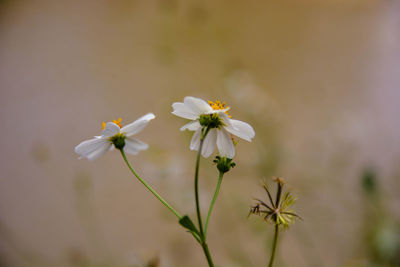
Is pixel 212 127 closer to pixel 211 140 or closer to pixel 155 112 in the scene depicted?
pixel 211 140

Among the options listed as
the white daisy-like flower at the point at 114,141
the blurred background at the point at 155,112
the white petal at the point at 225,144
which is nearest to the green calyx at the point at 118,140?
the white daisy-like flower at the point at 114,141

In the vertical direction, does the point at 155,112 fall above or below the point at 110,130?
above

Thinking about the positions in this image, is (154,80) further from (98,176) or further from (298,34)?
(298,34)

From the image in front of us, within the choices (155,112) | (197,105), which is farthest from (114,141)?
(155,112)

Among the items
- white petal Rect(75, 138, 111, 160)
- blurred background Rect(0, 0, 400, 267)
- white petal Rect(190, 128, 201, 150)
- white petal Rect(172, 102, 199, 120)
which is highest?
blurred background Rect(0, 0, 400, 267)

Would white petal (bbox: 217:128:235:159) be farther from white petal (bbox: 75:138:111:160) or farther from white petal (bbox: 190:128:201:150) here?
white petal (bbox: 75:138:111:160)

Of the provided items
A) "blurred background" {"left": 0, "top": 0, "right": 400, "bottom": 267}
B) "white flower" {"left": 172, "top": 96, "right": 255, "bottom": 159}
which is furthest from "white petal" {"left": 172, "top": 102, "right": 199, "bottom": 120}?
"blurred background" {"left": 0, "top": 0, "right": 400, "bottom": 267}

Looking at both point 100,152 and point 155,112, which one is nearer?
point 100,152
